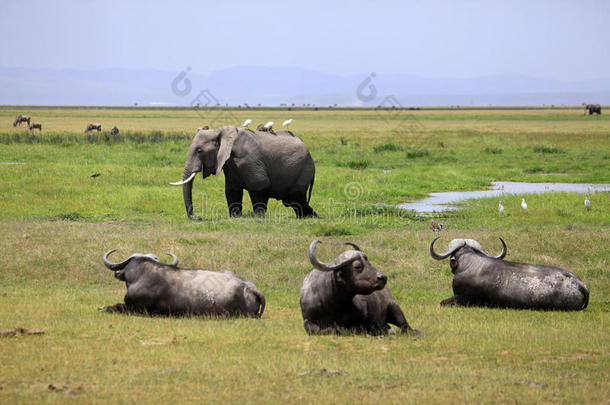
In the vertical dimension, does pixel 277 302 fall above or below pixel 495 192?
above

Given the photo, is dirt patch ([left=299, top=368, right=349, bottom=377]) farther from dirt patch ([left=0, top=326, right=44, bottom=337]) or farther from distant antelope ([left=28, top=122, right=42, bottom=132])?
distant antelope ([left=28, top=122, right=42, bottom=132])

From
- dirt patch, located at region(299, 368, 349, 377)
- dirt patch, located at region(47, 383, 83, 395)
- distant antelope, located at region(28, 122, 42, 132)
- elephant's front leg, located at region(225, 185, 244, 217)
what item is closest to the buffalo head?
dirt patch, located at region(299, 368, 349, 377)

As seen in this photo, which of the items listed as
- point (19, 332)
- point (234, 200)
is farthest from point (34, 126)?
point (19, 332)

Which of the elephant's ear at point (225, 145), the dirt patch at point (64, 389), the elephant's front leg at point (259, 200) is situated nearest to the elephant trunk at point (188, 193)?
the elephant's ear at point (225, 145)

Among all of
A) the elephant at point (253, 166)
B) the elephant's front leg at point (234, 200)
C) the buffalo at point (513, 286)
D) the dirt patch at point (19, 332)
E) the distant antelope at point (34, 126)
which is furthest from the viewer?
the distant antelope at point (34, 126)

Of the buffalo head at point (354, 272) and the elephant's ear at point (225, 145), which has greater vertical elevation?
the elephant's ear at point (225, 145)

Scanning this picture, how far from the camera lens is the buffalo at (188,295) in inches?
496

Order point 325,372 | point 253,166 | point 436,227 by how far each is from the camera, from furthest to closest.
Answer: point 253,166 < point 436,227 < point 325,372

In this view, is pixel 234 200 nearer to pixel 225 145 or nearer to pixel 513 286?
pixel 225 145

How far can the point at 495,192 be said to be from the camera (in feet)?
104

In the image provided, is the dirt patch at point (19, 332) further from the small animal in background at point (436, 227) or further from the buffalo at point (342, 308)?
the small animal in background at point (436, 227)

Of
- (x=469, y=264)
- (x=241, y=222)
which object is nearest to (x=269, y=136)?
(x=241, y=222)

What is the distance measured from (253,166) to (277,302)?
9142 mm

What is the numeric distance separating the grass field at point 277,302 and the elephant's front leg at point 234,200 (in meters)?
0.46
